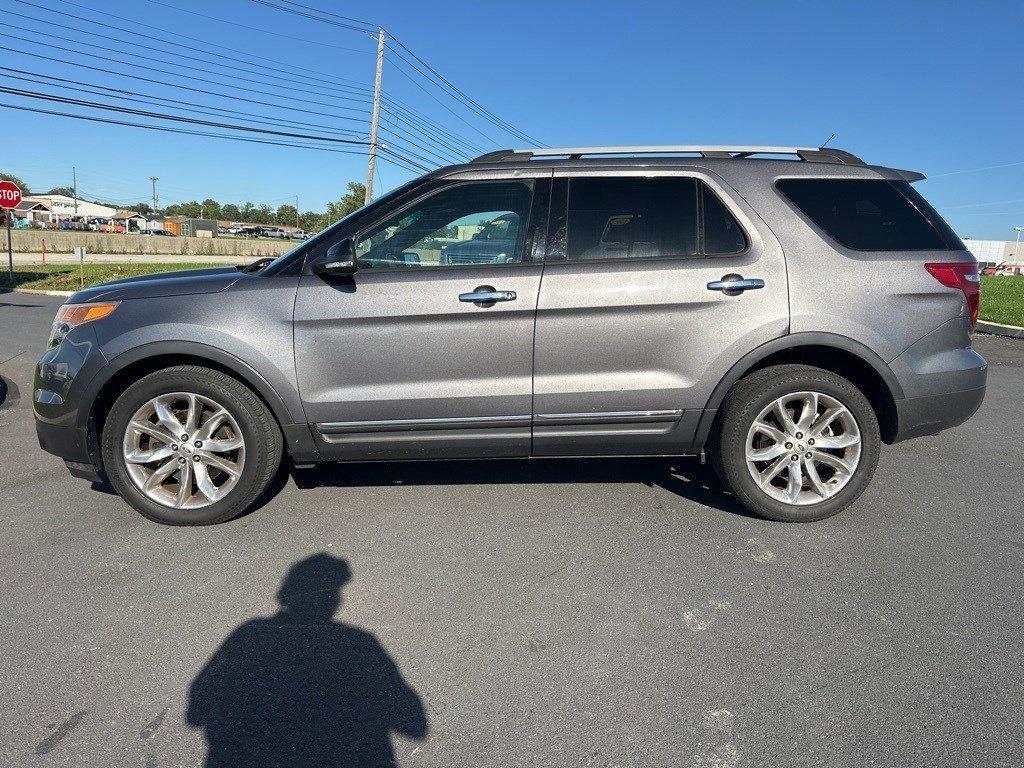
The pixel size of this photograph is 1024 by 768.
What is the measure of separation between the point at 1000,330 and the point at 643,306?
11.1 m

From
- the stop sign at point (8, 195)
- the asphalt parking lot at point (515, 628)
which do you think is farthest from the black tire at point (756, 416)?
the stop sign at point (8, 195)

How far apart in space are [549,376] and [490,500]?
925 millimetres

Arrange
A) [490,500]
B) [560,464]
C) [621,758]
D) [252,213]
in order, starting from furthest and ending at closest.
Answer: [252,213] < [560,464] < [490,500] < [621,758]

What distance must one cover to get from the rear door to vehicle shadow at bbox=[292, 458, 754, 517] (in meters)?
0.67

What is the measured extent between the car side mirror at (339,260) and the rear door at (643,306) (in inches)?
39.3

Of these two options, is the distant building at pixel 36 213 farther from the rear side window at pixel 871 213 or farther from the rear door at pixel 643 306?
the rear side window at pixel 871 213

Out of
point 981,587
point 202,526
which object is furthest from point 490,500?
point 981,587

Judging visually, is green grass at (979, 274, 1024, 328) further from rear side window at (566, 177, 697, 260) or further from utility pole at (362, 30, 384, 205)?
utility pole at (362, 30, 384, 205)

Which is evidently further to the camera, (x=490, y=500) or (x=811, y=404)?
(x=490, y=500)

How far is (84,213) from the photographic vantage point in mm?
111312

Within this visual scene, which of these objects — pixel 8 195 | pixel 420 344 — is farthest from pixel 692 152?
pixel 8 195

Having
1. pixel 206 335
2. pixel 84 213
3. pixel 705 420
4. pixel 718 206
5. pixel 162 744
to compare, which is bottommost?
pixel 162 744

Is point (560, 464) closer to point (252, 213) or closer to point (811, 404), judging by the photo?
point (811, 404)

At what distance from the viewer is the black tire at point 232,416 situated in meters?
3.64
